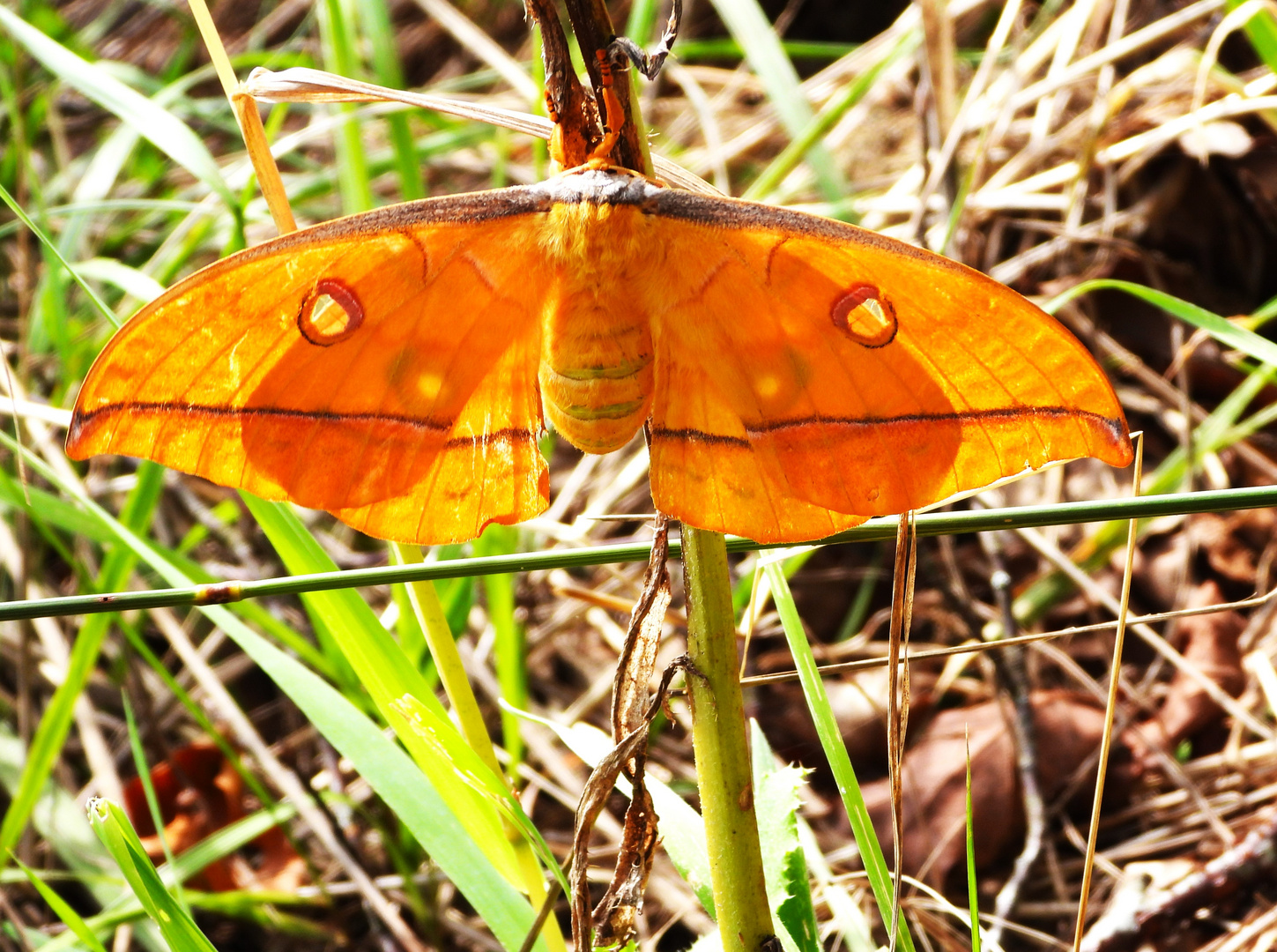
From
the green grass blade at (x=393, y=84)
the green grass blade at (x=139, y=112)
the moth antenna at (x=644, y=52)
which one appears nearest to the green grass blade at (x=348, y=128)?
the green grass blade at (x=393, y=84)

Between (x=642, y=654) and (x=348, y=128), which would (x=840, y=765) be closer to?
(x=642, y=654)

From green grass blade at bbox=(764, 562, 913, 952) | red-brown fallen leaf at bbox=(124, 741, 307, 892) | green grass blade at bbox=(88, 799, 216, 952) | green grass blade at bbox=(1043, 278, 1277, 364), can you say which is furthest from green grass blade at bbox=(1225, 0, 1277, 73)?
red-brown fallen leaf at bbox=(124, 741, 307, 892)

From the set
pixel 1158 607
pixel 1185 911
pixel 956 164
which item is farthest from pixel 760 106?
pixel 1185 911

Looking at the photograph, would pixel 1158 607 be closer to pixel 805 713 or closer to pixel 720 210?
pixel 805 713

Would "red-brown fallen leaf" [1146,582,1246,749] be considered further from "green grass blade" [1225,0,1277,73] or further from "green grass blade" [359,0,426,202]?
"green grass blade" [359,0,426,202]

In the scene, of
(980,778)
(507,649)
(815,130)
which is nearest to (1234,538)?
(980,778)

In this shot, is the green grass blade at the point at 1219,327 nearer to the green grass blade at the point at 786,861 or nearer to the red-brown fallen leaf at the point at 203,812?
the green grass blade at the point at 786,861
